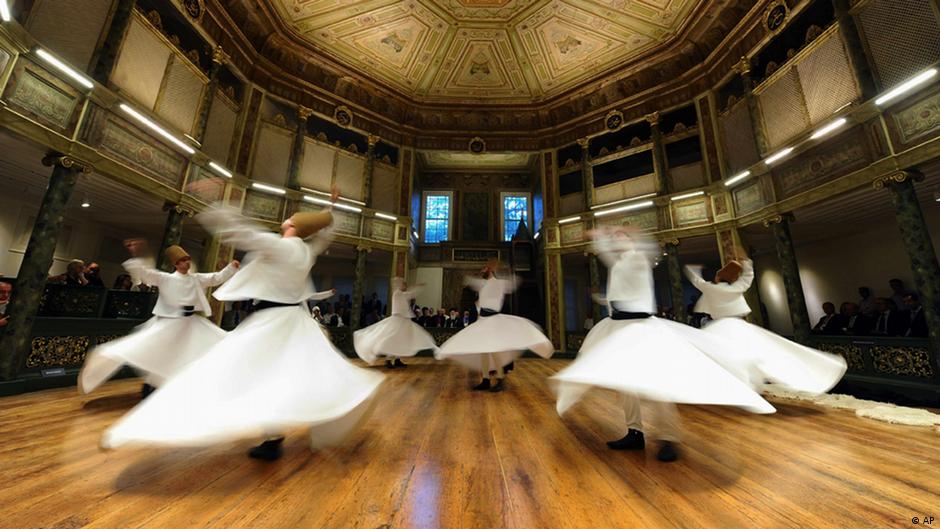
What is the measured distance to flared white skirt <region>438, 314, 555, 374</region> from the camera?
151 inches

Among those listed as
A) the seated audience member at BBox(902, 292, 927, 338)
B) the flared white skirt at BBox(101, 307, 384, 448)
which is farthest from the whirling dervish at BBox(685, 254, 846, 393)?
the flared white skirt at BBox(101, 307, 384, 448)

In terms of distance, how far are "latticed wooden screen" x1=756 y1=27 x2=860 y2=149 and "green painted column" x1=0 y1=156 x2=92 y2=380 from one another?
11311mm

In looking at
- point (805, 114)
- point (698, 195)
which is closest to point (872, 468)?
point (805, 114)

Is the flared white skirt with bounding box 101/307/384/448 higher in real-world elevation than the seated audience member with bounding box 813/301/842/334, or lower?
lower

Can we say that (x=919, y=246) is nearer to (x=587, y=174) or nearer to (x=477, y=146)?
(x=587, y=174)

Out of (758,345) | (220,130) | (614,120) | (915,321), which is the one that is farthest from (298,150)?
(915,321)

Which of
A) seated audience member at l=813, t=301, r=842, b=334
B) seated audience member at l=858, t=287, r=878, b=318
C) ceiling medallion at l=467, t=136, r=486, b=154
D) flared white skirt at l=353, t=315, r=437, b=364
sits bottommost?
flared white skirt at l=353, t=315, r=437, b=364

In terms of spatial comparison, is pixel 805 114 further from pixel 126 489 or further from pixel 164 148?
pixel 164 148

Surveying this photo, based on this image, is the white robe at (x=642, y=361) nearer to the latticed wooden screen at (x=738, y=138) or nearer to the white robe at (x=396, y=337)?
the white robe at (x=396, y=337)

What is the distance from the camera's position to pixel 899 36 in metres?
4.58

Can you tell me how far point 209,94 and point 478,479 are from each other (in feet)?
29.0

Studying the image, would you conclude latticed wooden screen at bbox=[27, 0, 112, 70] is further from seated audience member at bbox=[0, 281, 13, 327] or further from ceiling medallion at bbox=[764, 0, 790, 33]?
ceiling medallion at bbox=[764, 0, 790, 33]

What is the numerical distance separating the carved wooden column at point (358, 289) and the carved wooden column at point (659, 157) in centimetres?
836

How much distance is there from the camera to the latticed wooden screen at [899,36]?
429 cm
